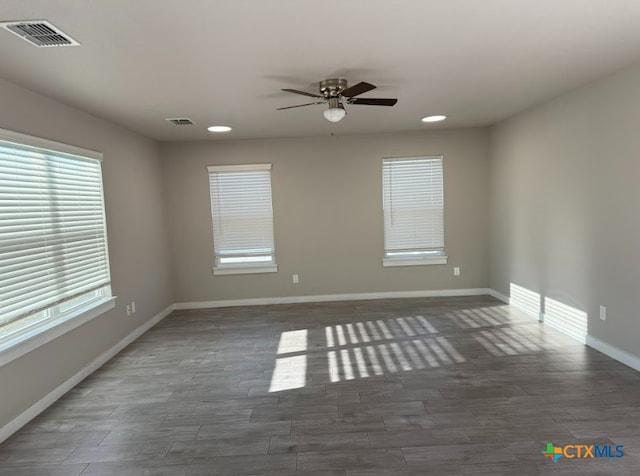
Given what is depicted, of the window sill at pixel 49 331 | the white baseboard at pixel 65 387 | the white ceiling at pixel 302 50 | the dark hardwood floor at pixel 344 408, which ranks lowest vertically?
the dark hardwood floor at pixel 344 408

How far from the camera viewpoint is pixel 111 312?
3924 mm

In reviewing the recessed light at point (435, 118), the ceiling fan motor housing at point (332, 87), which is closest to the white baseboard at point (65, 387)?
the ceiling fan motor housing at point (332, 87)

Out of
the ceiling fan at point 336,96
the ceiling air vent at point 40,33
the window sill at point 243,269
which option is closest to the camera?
the ceiling air vent at point 40,33

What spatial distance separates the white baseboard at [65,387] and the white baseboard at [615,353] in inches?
180

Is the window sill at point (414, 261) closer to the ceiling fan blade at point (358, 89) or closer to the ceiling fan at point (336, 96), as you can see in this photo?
the ceiling fan at point (336, 96)

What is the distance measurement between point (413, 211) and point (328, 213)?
1.24 m

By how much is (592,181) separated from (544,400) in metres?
2.02

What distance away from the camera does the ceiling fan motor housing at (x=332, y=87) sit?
2955mm

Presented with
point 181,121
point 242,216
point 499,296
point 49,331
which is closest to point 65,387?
point 49,331

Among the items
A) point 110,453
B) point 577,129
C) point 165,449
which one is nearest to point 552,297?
point 577,129

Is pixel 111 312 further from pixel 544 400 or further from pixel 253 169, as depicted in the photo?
pixel 544 400

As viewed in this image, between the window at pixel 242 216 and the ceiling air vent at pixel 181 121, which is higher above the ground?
the ceiling air vent at pixel 181 121

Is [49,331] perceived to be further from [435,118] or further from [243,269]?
[435,118]

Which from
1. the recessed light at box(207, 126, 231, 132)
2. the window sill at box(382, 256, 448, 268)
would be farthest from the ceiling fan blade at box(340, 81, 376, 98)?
the window sill at box(382, 256, 448, 268)
